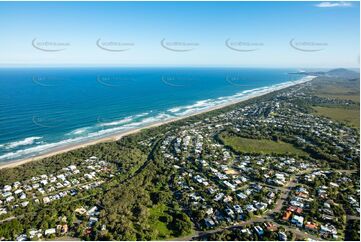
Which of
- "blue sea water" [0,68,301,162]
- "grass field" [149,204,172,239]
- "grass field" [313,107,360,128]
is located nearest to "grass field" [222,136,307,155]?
"blue sea water" [0,68,301,162]

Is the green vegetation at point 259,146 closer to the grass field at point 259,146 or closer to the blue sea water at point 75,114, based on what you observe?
the grass field at point 259,146

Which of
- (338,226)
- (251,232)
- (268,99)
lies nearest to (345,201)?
(338,226)

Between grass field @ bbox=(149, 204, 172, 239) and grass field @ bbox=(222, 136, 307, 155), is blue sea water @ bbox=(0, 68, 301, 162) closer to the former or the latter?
grass field @ bbox=(222, 136, 307, 155)

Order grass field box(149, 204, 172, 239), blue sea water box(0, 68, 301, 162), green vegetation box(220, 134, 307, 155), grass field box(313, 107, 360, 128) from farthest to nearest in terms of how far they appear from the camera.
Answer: grass field box(313, 107, 360, 128) → blue sea water box(0, 68, 301, 162) → green vegetation box(220, 134, 307, 155) → grass field box(149, 204, 172, 239)

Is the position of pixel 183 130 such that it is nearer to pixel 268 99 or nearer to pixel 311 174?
pixel 311 174

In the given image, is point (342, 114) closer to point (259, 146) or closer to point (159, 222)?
point (259, 146)

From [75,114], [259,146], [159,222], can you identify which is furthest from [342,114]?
[75,114]
